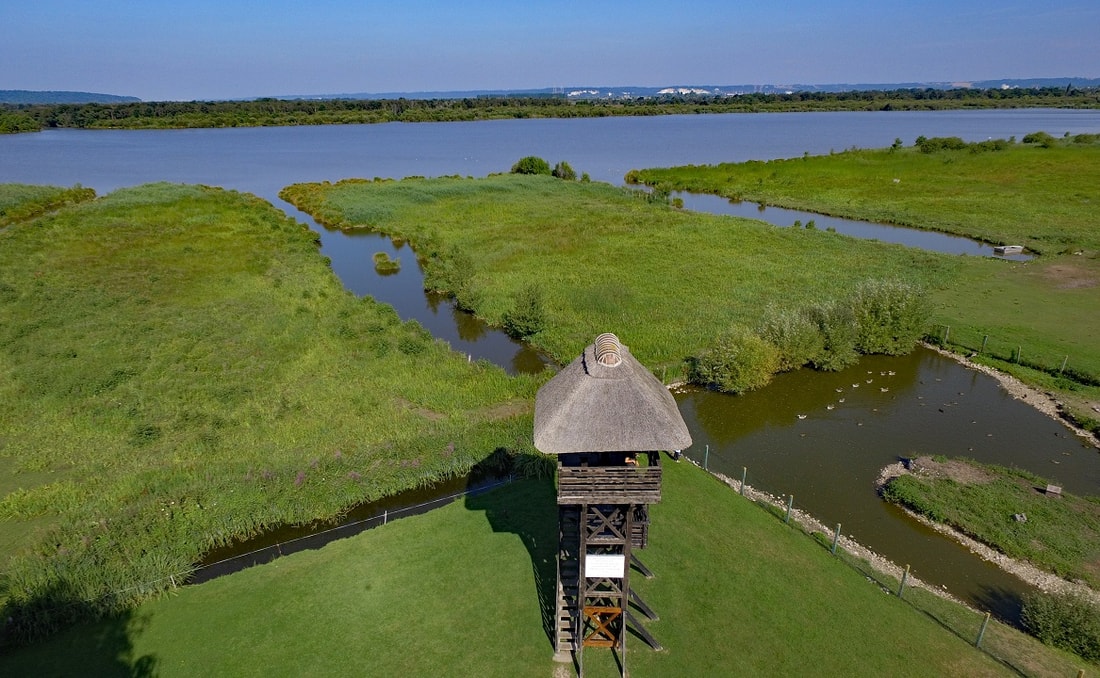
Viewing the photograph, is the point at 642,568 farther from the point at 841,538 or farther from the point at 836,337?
the point at 836,337

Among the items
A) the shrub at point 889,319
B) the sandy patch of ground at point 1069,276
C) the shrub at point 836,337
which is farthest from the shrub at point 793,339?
the sandy patch of ground at point 1069,276


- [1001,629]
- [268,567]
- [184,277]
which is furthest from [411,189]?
[1001,629]

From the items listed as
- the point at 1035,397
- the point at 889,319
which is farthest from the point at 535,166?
the point at 1035,397

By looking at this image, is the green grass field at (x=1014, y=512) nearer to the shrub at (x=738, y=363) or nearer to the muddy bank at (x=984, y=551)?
the muddy bank at (x=984, y=551)

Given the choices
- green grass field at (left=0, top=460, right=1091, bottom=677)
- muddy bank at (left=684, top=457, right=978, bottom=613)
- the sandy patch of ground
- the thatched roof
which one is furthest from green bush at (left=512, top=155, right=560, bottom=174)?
the thatched roof

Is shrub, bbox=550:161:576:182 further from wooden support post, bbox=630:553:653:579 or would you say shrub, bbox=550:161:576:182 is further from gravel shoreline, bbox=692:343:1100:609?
wooden support post, bbox=630:553:653:579

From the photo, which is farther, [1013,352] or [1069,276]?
[1069,276]
